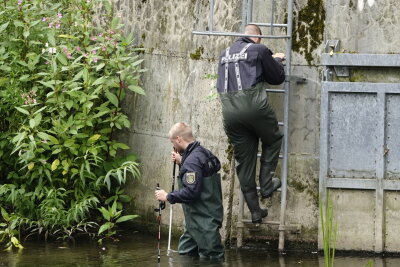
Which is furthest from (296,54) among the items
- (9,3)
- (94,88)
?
(9,3)

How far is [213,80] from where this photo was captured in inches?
414

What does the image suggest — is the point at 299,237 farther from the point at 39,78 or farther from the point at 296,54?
the point at 39,78

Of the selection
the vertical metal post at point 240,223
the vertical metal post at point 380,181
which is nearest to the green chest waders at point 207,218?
the vertical metal post at point 240,223

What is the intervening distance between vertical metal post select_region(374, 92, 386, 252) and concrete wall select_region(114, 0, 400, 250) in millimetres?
115

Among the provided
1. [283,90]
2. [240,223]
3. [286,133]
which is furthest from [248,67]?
[240,223]

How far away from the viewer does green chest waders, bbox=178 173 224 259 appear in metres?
8.98

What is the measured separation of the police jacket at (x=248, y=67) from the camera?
31.2 ft

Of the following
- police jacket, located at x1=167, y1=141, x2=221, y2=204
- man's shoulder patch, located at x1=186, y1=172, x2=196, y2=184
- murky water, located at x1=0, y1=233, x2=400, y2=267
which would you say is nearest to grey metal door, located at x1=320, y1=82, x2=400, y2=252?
murky water, located at x1=0, y1=233, x2=400, y2=267

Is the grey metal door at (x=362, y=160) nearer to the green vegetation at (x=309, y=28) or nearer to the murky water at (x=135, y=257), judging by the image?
the murky water at (x=135, y=257)

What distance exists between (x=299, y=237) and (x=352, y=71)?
1812 millimetres

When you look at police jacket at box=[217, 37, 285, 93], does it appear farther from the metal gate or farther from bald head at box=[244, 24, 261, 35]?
the metal gate

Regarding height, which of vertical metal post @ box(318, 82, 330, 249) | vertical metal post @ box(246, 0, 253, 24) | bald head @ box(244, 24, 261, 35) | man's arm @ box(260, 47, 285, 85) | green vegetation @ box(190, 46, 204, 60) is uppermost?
vertical metal post @ box(246, 0, 253, 24)

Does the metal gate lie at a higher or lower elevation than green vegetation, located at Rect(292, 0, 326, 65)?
lower

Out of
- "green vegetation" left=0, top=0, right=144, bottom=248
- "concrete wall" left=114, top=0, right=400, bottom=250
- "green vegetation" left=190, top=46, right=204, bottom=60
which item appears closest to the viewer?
"concrete wall" left=114, top=0, right=400, bottom=250
